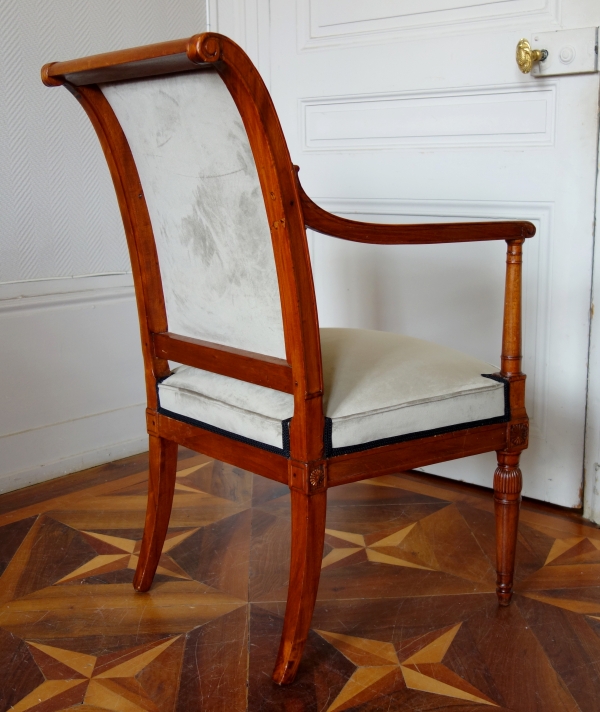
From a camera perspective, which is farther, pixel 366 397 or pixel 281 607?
pixel 281 607

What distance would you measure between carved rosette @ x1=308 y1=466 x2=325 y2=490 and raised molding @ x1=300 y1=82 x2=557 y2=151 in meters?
1.06

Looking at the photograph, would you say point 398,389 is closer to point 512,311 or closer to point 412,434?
point 412,434

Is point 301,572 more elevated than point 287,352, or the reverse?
point 287,352

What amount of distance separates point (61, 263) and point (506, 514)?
1.41 m

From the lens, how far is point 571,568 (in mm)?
1698

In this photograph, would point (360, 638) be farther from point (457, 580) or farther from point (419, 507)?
point (419, 507)

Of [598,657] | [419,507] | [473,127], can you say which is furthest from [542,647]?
[473,127]

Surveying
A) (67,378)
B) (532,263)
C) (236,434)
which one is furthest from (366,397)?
(67,378)

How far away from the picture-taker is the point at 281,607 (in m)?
1.55

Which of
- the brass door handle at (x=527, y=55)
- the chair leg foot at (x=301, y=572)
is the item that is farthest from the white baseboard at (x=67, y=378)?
the brass door handle at (x=527, y=55)

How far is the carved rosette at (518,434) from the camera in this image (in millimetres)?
1459

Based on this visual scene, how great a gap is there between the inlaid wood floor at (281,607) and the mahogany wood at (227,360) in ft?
1.59

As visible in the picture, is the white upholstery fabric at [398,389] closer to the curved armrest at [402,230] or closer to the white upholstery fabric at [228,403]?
the white upholstery fabric at [228,403]

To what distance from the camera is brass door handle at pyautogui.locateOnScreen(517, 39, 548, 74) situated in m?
1.79
